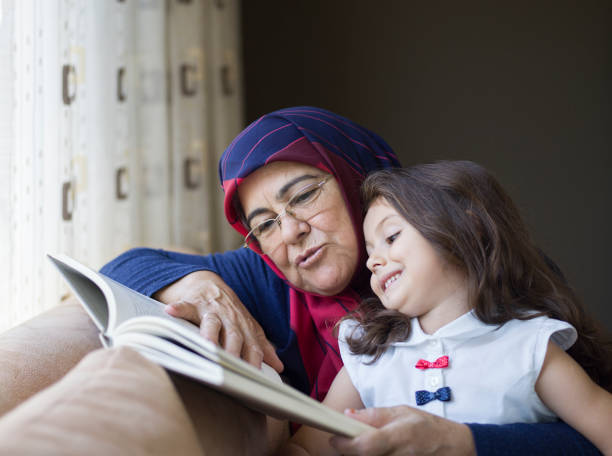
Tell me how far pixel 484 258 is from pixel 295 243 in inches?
17.2

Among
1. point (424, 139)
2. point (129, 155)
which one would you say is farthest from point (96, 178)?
point (424, 139)

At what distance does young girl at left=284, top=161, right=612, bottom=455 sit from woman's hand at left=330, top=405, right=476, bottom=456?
0.15 meters

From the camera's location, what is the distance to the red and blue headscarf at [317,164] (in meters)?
1.34

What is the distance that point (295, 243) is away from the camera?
1.32 m

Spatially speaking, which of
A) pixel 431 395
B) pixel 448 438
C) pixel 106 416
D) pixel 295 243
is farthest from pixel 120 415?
pixel 295 243

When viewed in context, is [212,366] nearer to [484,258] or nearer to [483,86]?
[484,258]

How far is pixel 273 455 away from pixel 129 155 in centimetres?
181

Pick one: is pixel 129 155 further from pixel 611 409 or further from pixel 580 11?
pixel 580 11

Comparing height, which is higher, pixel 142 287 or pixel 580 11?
pixel 580 11

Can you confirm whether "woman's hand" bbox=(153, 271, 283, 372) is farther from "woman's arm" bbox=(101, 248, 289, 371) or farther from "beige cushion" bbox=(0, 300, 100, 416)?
"beige cushion" bbox=(0, 300, 100, 416)

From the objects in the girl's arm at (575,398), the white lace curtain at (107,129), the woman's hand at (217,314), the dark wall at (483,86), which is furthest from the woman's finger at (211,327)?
the dark wall at (483,86)

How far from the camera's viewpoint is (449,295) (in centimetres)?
107

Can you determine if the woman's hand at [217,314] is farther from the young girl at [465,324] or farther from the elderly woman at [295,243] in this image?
the young girl at [465,324]

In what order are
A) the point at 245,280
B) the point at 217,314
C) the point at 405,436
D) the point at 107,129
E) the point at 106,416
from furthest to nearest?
the point at 107,129
the point at 245,280
the point at 217,314
the point at 405,436
the point at 106,416
